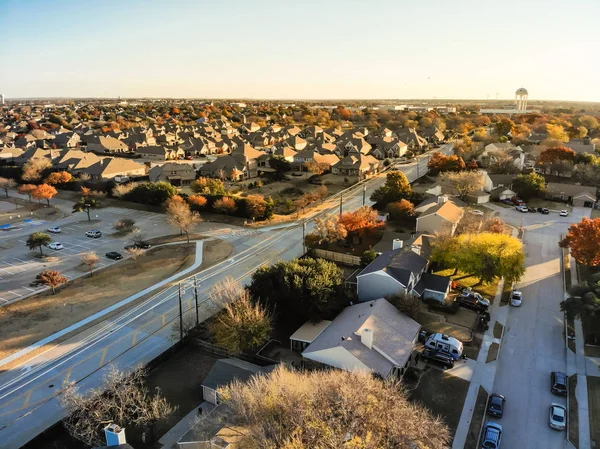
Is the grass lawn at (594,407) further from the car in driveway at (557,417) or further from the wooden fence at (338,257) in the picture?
the wooden fence at (338,257)

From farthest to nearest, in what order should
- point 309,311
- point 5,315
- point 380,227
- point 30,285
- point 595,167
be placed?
point 595,167 → point 380,227 → point 30,285 → point 5,315 → point 309,311

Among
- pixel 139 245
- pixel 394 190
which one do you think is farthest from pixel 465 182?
pixel 139 245

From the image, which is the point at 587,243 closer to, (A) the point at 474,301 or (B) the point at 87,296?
(A) the point at 474,301

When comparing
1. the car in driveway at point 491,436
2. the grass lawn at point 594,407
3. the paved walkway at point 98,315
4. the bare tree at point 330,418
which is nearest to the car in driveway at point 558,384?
the grass lawn at point 594,407

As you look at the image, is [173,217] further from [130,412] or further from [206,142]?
[206,142]

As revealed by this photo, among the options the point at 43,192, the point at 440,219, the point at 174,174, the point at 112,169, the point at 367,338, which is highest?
the point at 112,169

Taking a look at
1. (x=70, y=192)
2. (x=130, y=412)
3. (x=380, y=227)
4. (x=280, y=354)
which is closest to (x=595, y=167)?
(x=380, y=227)
